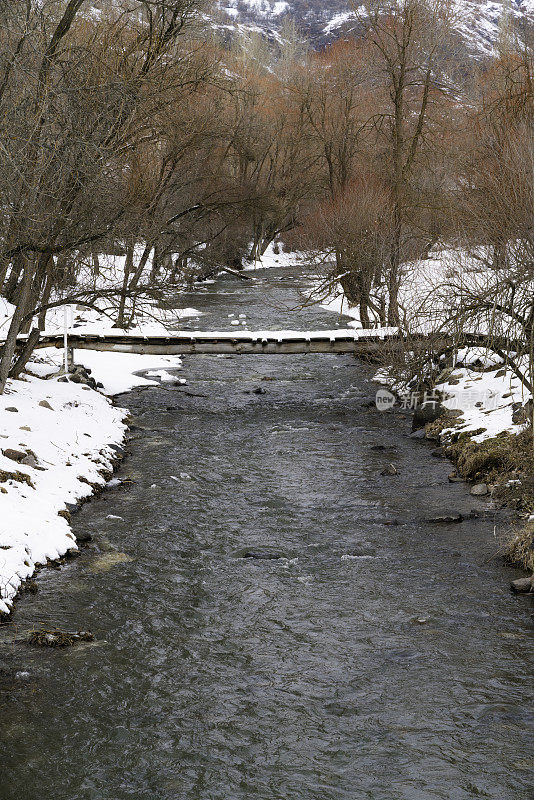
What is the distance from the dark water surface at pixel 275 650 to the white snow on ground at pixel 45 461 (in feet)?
1.38

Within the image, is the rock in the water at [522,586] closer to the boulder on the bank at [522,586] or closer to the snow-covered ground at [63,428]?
the boulder on the bank at [522,586]

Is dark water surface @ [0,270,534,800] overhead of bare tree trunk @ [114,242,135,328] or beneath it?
beneath

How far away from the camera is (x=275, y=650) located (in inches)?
307

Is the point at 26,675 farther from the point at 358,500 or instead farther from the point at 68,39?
the point at 68,39

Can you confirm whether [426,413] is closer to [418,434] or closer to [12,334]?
[418,434]

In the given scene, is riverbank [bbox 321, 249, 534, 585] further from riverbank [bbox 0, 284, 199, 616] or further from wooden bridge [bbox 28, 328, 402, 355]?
riverbank [bbox 0, 284, 199, 616]

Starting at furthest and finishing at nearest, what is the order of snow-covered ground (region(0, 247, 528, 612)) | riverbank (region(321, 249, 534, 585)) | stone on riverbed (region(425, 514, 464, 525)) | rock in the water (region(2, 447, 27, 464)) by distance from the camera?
rock in the water (region(2, 447, 27, 464)), riverbank (region(321, 249, 534, 585)), stone on riverbed (region(425, 514, 464, 525)), snow-covered ground (region(0, 247, 528, 612))

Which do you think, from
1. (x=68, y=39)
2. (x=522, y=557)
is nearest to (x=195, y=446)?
(x=522, y=557)

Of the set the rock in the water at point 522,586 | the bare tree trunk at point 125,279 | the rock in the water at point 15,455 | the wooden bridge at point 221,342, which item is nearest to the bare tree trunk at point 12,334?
the bare tree trunk at point 125,279

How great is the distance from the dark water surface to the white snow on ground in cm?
42

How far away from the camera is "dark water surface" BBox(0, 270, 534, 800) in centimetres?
601

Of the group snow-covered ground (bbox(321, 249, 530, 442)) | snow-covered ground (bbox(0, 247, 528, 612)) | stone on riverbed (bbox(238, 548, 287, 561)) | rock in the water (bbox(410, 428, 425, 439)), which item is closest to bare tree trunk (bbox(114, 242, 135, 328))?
snow-covered ground (bbox(0, 247, 528, 612))

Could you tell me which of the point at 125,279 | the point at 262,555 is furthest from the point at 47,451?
the point at 125,279

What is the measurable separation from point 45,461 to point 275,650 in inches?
235
